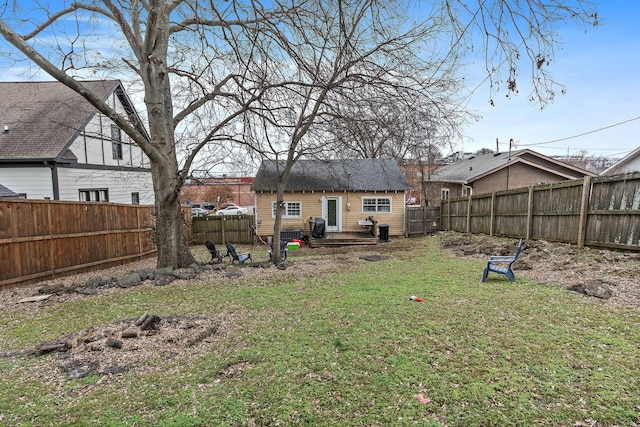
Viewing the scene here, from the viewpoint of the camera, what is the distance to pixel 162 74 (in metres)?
7.22

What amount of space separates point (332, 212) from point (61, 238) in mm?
11922

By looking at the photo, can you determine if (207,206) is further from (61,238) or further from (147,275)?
(147,275)

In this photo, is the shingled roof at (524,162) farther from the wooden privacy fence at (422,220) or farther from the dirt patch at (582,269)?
the dirt patch at (582,269)

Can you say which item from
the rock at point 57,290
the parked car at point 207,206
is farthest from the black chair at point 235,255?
the parked car at point 207,206

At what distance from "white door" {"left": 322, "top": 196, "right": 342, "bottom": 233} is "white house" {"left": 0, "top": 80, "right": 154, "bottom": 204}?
338 inches

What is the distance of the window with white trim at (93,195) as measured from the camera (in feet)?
44.9

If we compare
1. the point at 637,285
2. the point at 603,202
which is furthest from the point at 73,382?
the point at 603,202

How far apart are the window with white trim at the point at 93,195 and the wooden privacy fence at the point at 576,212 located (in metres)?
16.8

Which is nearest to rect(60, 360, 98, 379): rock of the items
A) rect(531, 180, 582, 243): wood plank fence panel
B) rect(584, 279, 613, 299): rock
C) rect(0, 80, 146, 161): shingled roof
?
rect(584, 279, 613, 299): rock

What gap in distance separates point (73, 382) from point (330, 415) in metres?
2.44

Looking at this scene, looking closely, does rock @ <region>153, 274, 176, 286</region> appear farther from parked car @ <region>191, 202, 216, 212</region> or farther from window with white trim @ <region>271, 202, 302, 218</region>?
parked car @ <region>191, 202, 216, 212</region>

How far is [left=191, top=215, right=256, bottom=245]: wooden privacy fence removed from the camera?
16.4 metres

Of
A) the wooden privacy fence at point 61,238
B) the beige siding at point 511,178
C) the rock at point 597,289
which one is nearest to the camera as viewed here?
the rock at point 597,289

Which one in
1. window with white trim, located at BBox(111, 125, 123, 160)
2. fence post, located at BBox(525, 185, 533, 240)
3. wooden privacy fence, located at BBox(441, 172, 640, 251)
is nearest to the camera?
wooden privacy fence, located at BBox(441, 172, 640, 251)
